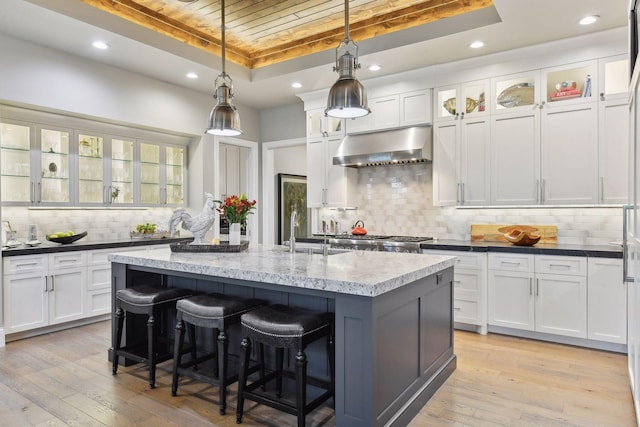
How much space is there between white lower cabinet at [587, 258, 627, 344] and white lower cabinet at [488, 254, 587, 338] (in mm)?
58

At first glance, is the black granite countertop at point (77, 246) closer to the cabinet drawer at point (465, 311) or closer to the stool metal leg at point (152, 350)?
the stool metal leg at point (152, 350)

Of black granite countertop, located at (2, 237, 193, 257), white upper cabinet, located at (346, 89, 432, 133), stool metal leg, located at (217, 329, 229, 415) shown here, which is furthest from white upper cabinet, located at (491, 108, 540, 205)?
Answer: black granite countertop, located at (2, 237, 193, 257)

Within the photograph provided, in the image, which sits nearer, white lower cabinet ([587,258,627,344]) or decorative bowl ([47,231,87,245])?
white lower cabinet ([587,258,627,344])

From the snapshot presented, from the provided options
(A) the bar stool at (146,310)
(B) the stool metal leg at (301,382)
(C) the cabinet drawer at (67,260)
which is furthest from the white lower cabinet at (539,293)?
(C) the cabinet drawer at (67,260)

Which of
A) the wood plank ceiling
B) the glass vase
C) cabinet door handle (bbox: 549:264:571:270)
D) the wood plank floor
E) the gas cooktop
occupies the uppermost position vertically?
the wood plank ceiling

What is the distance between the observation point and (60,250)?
4176 mm

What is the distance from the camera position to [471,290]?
414 centimetres

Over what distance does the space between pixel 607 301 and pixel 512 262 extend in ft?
2.62

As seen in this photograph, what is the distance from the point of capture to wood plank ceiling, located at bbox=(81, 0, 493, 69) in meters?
4.00

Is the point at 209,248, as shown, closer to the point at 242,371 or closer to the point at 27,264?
the point at 242,371

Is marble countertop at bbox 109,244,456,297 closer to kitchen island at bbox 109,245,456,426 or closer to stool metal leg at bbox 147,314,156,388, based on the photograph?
kitchen island at bbox 109,245,456,426

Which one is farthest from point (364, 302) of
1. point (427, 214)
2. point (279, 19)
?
point (279, 19)

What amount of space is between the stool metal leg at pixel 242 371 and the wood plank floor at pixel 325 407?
0.27 ft

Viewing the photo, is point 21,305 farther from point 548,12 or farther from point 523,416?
point 548,12
